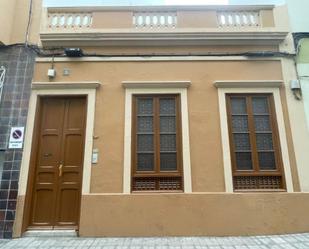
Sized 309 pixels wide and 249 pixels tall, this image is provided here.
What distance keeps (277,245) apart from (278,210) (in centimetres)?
81

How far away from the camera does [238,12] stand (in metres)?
5.97

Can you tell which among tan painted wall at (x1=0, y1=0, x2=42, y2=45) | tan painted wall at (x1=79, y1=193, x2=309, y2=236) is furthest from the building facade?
tan painted wall at (x1=0, y1=0, x2=42, y2=45)

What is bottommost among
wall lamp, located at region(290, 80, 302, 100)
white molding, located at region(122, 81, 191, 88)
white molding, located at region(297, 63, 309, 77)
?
wall lamp, located at region(290, 80, 302, 100)

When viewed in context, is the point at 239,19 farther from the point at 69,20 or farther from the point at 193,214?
the point at 193,214

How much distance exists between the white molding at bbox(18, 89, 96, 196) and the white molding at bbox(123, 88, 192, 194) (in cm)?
68

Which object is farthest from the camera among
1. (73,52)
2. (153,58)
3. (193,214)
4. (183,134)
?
(153,58)

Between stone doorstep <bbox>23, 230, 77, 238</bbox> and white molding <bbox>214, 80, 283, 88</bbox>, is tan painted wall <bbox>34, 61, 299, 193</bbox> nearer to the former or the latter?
white molding <bbox>214, 80, 283, 88</bbox>

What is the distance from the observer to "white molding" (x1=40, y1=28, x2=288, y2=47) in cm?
559

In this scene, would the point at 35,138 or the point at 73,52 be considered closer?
the point at 35,138

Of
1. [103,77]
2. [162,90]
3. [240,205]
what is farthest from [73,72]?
[240,205]

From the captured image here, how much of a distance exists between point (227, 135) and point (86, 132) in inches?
109

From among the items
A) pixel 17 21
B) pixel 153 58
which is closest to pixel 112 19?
pixel 153 58

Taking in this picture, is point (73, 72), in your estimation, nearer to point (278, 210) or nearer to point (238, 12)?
point (238, 12)

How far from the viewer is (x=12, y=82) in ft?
17.9
